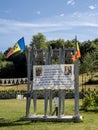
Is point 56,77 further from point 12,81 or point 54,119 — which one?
point 12,81

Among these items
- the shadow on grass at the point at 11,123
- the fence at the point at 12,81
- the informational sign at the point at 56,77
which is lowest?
the shadow on grass at the point at 11,123

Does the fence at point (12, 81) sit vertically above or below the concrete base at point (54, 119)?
above

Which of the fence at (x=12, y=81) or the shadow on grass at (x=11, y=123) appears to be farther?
the fence at (x=12, y=81)

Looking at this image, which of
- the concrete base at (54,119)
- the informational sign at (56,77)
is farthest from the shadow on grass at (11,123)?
the informational sign at (56,77)

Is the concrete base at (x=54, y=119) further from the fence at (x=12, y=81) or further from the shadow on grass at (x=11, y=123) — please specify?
the fence at (x=12, y=81)

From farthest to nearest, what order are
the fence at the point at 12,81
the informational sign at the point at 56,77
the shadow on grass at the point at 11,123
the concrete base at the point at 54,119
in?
the fence at the point at 12,81, the informational sign at the point at 56,77, the concrete base at the point at 54,119, the shadow on grass at the point at 11,123

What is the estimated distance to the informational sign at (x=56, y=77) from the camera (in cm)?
1781

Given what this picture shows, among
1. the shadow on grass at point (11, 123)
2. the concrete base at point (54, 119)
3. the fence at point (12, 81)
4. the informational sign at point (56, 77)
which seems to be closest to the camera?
the shadow on grass at point (11, 123)

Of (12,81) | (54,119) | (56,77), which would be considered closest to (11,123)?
(54,119)

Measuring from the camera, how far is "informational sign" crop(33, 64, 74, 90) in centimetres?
1781

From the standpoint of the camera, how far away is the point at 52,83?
1789cm

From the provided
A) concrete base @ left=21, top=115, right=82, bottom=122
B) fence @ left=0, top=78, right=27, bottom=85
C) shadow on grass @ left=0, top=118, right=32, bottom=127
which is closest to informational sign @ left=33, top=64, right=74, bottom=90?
concrete base @ left=21, top=115, right=82, bottom=122

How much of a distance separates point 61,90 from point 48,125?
2.07 meters

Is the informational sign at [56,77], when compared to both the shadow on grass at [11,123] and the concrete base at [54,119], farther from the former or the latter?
the shadow on grass at [11,123]
